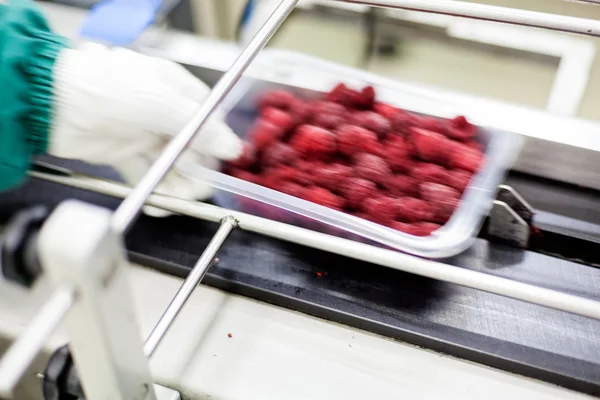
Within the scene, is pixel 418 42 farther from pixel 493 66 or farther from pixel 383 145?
pixel 383 145

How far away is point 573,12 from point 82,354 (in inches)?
65.4

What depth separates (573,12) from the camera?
61.8 inches

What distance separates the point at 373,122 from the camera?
79cm

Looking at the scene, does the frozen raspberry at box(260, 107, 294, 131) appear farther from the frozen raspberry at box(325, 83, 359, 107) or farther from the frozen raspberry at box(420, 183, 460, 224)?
the frozen raspberry at box(420, 183, 460, 224)

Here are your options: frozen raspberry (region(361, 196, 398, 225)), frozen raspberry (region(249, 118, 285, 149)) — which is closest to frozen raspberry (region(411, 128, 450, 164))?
frozen raspberry (region(361, 196, 398, 225))

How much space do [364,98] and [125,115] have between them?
1.17ft

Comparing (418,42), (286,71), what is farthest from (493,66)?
(286,71)

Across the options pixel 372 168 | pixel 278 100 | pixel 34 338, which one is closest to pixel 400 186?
pixel 372 168

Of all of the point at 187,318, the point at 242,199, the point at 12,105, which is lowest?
the point at 187,318

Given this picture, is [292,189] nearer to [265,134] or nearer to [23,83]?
[265,134]

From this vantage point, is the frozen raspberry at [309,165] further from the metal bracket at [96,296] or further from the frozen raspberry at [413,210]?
the metal bracket at [96,296]

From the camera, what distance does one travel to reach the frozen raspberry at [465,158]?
Result: 0.73 meters

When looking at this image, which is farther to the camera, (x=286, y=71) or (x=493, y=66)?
(x=493, y=66)

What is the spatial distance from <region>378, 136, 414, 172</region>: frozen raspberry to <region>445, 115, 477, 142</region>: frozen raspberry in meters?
0.07
